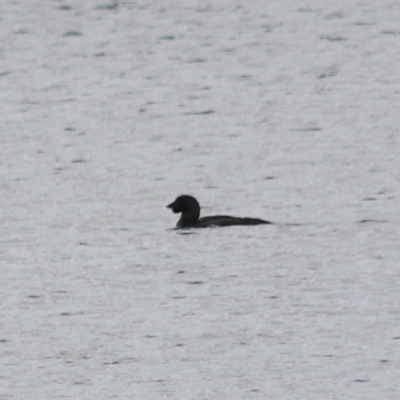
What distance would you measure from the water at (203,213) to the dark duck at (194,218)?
0.70ft

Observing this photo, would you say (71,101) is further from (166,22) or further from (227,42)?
(166,22)

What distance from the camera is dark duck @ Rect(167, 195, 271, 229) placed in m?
23.9

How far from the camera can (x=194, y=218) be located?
24750 millimetres

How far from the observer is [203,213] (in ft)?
86.6

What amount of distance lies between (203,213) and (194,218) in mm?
1648

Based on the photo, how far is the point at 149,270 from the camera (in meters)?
21.0

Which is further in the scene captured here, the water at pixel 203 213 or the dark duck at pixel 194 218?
the dark duck at pixel 194 218

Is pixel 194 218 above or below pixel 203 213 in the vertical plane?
above

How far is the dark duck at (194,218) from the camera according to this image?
78.5 feet

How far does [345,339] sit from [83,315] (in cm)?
325

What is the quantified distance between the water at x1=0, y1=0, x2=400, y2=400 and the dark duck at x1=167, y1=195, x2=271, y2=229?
212 millimetres

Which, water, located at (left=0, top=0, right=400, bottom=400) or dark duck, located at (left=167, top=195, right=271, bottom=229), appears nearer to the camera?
water, located at (left=0, top=0, right=400, bottom=400)

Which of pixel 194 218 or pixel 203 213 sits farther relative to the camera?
pixel 203 213

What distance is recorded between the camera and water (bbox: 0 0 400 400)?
53.8 feet
